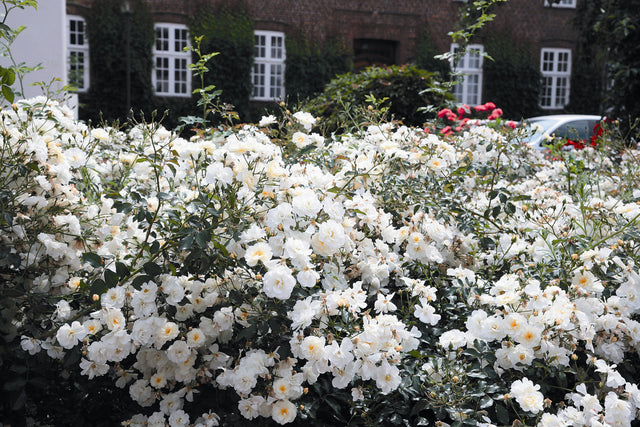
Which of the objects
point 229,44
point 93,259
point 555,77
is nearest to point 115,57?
point 229,44

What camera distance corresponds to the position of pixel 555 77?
1962 cm

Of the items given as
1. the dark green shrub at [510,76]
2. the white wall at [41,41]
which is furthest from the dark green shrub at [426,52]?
the white wall at [41,41]

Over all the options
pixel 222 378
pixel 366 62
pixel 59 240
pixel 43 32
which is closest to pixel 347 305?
pixel 222 378

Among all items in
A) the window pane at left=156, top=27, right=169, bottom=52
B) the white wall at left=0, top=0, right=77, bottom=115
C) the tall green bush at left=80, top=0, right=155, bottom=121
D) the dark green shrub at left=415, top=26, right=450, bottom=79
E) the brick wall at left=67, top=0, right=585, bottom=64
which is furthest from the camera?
the dark green shrub at left=415, top=26, right=450, bottom=79

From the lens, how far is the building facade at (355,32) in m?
16.3

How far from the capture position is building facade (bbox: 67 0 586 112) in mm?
16266

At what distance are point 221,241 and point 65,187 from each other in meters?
0.62

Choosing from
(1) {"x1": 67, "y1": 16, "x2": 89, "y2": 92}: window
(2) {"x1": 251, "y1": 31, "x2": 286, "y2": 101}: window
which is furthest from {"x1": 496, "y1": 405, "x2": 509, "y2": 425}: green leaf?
(2) {"x1": 251, "y1": 31, "x2": 286, "y2": 101}: window

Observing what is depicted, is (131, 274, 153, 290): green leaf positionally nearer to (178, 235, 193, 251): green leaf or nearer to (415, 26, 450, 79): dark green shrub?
(178, 235, 193, 251): green leaf

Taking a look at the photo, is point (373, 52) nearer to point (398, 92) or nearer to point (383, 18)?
point (383, 18)

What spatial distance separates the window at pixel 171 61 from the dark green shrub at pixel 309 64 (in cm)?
264

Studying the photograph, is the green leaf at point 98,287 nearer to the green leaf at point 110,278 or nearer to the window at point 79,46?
the green leaf at point 110,278

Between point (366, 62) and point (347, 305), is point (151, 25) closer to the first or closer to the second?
point (366, 62)

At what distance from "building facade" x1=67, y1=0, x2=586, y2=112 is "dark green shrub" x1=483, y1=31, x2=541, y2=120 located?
0.86 feet
